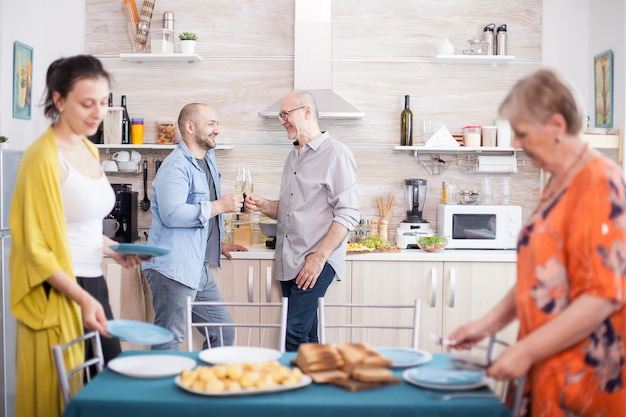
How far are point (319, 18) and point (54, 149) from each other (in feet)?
8.36

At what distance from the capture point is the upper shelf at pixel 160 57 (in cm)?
457

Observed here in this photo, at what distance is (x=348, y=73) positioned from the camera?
4.75 meters

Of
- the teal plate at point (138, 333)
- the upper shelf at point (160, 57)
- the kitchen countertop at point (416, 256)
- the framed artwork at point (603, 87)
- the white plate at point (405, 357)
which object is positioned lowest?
the white plate at point (405, 357)

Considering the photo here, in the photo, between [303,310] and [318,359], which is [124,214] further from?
[318,359]

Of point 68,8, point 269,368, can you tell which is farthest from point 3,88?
point 269,368

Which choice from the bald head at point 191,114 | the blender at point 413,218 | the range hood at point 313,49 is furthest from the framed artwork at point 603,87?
the bald head at point 191,114

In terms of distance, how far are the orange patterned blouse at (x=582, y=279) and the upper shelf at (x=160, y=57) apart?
10.6ft

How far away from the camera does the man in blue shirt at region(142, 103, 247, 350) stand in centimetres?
355

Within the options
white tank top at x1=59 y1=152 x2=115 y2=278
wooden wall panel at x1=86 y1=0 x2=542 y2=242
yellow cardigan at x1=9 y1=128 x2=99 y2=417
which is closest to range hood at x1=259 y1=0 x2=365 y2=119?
wooden wall panel at x1=86 y1=0 x2=542 y2=242

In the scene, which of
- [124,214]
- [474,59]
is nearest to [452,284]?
[474,59]

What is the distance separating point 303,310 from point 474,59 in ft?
6.25

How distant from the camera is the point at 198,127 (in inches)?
147

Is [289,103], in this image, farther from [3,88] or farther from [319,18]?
[3,88]

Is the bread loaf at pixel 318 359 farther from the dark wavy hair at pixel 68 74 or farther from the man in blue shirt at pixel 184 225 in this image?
the man in blue shirt at pixel 184 225
